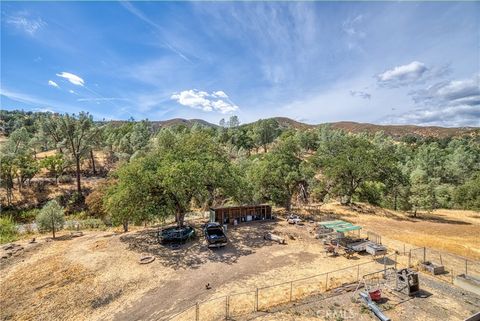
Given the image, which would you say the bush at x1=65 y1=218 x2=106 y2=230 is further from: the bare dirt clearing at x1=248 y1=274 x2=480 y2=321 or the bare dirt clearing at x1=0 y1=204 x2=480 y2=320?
the bare dirt clearing at x1=248 y1=274 x2=480 y2=321

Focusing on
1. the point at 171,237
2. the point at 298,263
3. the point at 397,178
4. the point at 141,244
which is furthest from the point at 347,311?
the point at 397,178

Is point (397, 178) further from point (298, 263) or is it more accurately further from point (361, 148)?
point (298, 263)

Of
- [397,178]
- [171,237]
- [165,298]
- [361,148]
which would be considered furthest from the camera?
[361,148]

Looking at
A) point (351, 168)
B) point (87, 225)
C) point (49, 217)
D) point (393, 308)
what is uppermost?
point (351, 168)

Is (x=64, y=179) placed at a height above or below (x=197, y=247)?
above

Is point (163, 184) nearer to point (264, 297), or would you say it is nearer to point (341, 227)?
point (264, 297)

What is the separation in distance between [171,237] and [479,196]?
5053 cm

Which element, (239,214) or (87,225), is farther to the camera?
(87,225)

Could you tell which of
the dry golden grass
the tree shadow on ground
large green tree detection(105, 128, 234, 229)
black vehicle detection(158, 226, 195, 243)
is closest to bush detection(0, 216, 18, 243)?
large green tree detection(105, 128, 234, 229)

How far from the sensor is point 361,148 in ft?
134

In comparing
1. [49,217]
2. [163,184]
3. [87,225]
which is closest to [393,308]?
[163,184]

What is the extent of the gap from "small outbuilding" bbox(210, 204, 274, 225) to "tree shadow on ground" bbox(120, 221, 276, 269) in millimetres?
1823

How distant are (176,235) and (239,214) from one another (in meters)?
9.09

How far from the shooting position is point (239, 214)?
31.0 metres
